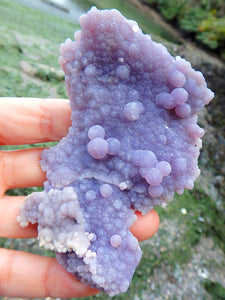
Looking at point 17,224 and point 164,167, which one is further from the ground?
point 164,167

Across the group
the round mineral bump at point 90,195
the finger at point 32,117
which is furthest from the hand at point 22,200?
the round mineral bump at point 90,195

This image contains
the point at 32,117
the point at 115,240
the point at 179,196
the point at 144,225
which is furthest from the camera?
the point at 179,196

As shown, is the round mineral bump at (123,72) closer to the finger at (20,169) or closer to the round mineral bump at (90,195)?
the round mineral bump at (90,195)

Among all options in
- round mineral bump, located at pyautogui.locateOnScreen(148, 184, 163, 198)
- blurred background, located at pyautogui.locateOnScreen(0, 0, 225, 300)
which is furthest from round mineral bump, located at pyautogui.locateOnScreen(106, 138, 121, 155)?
blurred background, located at pyautogui.locateOnScreen(0, 0, 225, 300)

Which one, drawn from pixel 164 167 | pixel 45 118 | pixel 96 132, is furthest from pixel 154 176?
pixel 45 118

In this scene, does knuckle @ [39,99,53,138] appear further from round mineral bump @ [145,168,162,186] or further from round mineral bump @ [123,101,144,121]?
round mineral bump @ [145,168,162,186]

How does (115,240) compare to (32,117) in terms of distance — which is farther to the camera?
(32,117)

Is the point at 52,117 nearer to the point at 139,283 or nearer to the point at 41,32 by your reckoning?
the point at 139,283

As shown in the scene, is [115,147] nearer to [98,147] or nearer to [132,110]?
[98,147]
